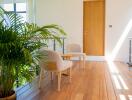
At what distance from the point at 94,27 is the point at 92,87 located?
12.9 ft

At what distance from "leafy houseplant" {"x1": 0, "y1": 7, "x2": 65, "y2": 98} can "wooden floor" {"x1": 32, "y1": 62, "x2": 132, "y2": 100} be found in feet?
3.67

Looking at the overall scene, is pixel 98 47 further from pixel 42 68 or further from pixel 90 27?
pixel 42 68

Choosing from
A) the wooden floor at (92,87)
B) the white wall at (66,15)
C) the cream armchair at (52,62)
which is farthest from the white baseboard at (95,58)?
the cream armchair at (52,62)

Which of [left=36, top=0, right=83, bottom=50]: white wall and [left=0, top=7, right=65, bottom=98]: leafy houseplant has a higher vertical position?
[left=36, top=0, right=83, bottom=50]: white wall

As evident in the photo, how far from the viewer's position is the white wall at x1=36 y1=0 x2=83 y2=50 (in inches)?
293

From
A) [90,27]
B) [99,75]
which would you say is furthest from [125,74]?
[90,27]

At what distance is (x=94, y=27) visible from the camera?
296 inches

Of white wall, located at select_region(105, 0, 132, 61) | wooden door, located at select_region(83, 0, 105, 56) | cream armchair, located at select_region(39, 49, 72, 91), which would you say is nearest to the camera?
cream armchair, located at select_region(39, 49, 72, 91)

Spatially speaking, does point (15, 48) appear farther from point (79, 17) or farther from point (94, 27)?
point (94, 27)

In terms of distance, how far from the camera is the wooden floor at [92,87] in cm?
347

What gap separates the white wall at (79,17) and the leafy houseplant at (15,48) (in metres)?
5.01

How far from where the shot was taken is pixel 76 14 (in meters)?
7.44

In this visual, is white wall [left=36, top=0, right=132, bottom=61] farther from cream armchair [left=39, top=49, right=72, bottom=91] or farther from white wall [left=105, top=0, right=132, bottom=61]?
cream armchair [left=39, top=49, right=72, bottom=91]

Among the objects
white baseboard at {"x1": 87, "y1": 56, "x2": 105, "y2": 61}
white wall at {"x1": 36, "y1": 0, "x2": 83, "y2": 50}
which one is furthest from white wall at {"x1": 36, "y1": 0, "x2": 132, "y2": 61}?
white baseboard at {"x1": 87, "y1": 56, "x2": 105, "y2": 61}
